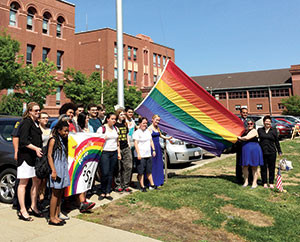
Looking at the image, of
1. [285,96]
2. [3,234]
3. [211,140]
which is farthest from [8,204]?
[285,96]

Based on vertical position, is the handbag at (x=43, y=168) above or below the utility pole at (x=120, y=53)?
below

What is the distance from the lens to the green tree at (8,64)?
18.4 metres

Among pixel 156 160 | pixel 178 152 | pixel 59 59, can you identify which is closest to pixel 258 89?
pixel 59 59

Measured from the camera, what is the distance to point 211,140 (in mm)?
7844

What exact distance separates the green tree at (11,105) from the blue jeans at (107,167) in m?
19.0

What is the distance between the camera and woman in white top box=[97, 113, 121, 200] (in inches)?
238

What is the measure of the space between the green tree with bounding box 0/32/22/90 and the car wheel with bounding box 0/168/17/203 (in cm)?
1459

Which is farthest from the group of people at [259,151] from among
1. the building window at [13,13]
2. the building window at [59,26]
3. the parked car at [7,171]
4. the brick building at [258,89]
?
the brick building at [258,89]

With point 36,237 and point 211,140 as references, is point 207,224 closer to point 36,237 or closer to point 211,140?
point 36,237

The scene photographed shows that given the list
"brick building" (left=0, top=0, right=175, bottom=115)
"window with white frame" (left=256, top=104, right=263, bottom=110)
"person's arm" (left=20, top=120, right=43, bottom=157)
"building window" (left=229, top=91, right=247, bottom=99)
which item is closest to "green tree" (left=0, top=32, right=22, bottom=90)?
"brick building" (left=0, top=0, right=175, bottom=115)

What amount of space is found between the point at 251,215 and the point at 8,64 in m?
18.6

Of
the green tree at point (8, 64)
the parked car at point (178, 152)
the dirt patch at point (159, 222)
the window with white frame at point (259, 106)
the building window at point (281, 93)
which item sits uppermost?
the building window at point (281, 93)

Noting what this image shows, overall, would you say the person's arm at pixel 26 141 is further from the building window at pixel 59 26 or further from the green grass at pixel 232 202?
the building window at pixel 59 26

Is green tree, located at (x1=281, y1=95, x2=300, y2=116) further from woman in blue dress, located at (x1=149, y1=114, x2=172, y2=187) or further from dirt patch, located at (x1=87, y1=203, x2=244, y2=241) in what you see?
dirt patch, located at (x1=87, y1=203, x2=244, y2=241)
